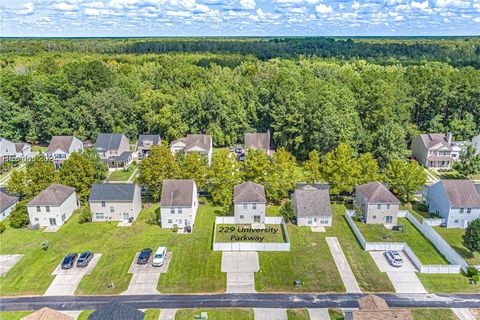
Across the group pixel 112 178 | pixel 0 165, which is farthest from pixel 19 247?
pixel 0 165

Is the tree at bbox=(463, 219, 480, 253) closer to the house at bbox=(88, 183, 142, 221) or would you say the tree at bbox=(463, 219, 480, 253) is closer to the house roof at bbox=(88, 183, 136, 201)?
the house at bbox=(88, 183, 142, 221)

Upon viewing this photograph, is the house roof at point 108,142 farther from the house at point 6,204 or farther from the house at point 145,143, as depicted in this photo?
the house at point 6,204

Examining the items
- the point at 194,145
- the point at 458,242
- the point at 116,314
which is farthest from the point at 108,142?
the point at 458,242

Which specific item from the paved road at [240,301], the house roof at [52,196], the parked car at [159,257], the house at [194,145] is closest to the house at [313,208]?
the paved road at [240,301]

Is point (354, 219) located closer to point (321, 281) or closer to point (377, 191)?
point (377, 191)

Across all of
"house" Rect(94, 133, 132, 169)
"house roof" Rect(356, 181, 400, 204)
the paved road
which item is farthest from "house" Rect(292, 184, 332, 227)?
"house" Rect(94, 133, 132, 169)

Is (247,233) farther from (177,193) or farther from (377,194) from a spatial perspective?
(377,194)
